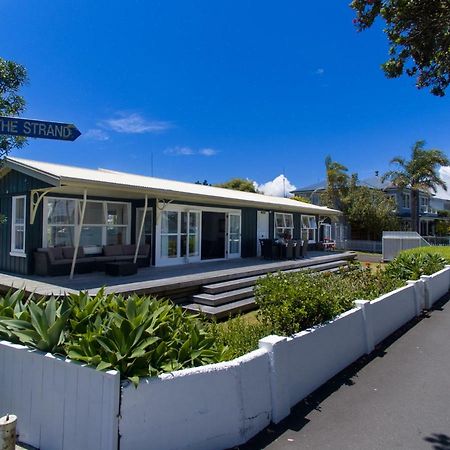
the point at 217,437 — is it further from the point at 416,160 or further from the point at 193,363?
the point at 416,160

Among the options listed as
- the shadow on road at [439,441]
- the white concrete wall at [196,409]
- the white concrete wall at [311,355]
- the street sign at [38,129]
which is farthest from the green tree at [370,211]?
the street sign at [38,129]

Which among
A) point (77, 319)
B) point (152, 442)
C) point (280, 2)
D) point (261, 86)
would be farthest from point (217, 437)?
point (261, 86)

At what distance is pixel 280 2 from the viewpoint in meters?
9.50

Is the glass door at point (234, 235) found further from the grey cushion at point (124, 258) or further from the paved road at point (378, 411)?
the paved road at point (378, 411)

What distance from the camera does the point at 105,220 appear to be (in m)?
11.9

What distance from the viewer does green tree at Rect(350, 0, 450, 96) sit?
489cm

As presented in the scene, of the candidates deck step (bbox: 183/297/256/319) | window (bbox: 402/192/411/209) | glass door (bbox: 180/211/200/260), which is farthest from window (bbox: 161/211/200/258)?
window (bbox: 402/192/411/209)

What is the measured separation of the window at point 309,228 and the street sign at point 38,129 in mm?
17818

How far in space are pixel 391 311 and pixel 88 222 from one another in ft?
28.2

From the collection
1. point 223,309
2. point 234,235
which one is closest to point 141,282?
point 223,309

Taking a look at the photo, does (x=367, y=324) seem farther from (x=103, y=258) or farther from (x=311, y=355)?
(x=103, y=258)

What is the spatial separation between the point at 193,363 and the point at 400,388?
2807 mm

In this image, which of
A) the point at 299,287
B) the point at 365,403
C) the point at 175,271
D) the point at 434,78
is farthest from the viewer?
the point at 175,271

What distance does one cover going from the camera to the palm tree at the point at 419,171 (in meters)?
32.3
